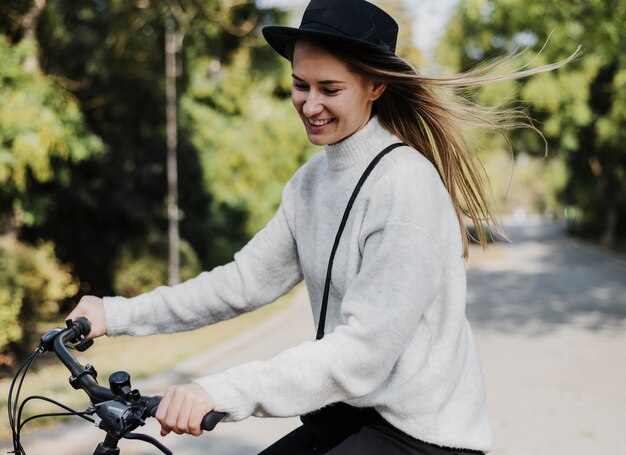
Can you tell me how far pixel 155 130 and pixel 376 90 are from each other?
1401 cm

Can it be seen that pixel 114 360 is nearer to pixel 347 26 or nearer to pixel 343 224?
pixel 343 224

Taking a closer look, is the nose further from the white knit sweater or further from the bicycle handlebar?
the bicycle handlebar

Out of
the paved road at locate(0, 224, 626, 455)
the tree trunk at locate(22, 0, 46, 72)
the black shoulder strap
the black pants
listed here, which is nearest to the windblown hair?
the black shoulder strap

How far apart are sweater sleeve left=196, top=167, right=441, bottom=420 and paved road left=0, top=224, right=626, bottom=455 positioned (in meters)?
4.02

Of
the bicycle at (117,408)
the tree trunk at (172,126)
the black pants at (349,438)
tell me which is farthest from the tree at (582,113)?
the bicycle at (117,408)

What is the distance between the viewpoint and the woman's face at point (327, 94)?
1.96 meters

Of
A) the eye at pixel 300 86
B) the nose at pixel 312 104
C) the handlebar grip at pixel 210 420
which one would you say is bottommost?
the handlebar grip at pixel 210 420

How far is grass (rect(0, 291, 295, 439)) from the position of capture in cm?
675

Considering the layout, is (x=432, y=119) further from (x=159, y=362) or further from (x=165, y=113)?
(x=165, y=113)

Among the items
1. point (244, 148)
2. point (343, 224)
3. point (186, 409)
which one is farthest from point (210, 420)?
point (244, 148)

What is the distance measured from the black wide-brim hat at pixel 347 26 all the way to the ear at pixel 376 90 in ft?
0.33

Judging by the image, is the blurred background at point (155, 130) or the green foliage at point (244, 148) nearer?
the blurred background at point (155, 130)

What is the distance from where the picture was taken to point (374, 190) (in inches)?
74.9

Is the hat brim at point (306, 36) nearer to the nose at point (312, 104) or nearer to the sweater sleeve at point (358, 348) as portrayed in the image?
the nose at point (312, 104)
